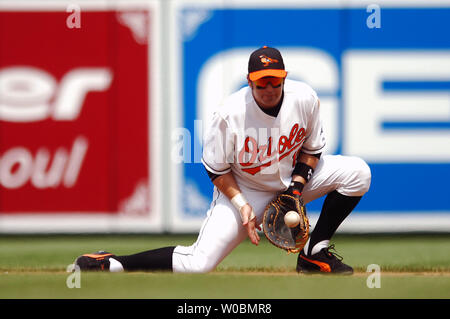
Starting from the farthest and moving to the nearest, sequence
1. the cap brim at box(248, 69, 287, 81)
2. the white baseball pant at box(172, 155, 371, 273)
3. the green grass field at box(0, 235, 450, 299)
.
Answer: the white baseball pant at box(172, 155, 371, 273), the cap brim at box(248, 69, 287, 81), the green grass field at box(0, 235, 450, 299)

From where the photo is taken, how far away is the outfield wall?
6.41 metres

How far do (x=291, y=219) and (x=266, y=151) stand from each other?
41 cm

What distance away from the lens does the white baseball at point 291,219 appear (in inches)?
152

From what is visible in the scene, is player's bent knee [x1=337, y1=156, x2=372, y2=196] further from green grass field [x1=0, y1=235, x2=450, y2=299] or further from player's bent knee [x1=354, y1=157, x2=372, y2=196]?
green grass field [x1=0, y1=235, x2=450, y2=299]

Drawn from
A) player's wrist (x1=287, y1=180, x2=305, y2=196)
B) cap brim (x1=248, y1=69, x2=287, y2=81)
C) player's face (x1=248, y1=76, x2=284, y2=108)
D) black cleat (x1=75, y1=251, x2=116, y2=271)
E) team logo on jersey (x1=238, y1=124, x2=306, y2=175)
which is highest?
cap brim (x1=248, y1=69, x2=287, y2=81)

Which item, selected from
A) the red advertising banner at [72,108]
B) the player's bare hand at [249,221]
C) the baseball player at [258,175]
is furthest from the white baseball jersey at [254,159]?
the red advertising banner at [72,108]

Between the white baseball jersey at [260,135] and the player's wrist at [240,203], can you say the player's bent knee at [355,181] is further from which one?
the player's wrist at [240,203]

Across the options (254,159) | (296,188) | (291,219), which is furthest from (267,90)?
(291,219)

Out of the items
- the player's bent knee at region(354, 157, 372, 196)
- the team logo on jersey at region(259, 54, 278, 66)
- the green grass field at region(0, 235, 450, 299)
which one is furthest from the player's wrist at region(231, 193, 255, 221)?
the team logo on jersey at region(259, 54, 278, 66)

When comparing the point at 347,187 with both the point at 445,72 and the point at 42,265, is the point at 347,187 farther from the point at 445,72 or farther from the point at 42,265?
the point at 445,72

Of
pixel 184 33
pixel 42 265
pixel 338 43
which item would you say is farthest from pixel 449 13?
pixel 42 265

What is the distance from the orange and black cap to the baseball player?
0.06 m

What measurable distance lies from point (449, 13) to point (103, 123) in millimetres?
3228

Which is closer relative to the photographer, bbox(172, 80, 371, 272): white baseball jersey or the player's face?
the player's face
